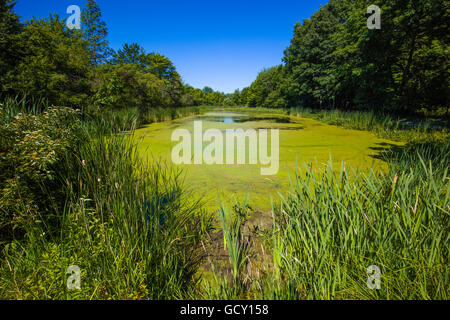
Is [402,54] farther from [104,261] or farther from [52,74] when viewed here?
[52,74]

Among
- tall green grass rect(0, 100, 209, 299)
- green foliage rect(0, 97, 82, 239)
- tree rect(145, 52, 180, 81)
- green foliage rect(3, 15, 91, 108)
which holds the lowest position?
tall green grass rect(0, 100, 209, 299)

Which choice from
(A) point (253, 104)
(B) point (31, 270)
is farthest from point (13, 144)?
(A) point (253, 104)

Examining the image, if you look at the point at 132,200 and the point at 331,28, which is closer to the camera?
the point at 132,200

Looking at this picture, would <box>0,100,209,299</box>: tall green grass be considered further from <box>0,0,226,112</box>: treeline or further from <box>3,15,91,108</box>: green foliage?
<box>3,15,91,108</box>: green foliage

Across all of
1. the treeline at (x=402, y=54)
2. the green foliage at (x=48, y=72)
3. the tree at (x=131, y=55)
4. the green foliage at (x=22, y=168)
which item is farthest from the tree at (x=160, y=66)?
the green foliage at (x=22, y=168)

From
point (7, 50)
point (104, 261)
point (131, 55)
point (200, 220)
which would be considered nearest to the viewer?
point (104, 261)

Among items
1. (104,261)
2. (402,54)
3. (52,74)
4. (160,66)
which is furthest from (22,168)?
(160,66)

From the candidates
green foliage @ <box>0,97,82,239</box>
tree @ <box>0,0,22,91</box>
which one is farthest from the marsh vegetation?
tree @ <box>0,0,22,91</box>

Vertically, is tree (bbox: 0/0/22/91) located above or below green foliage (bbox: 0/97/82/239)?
above

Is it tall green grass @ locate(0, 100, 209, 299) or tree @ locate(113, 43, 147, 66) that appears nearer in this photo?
tall green grass @ locate(0, 100, 209, 299)

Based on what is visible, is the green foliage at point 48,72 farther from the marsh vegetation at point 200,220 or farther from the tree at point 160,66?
the tree at point 160,66
